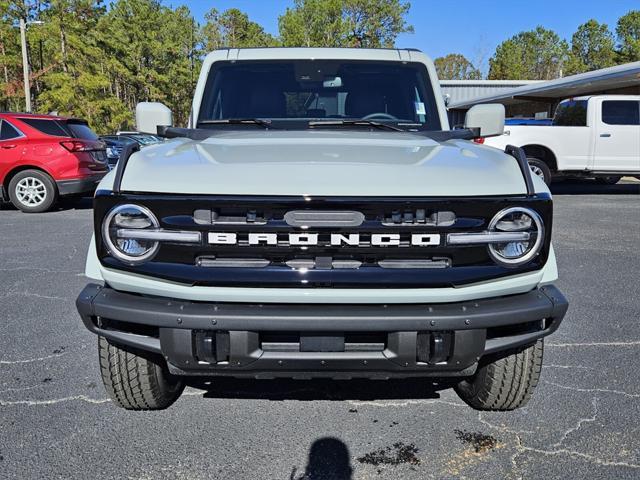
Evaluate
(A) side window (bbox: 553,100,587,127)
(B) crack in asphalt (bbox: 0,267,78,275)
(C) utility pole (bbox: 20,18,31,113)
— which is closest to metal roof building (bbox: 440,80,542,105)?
(C) utility pole (bbox: 20,18,31,113)

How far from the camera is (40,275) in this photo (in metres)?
5.73

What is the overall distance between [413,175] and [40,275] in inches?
184

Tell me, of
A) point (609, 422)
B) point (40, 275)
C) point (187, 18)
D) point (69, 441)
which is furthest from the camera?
point (187, 18)

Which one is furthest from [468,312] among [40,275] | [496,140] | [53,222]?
[496,140]

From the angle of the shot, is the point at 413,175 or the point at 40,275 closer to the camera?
the point at 413,175

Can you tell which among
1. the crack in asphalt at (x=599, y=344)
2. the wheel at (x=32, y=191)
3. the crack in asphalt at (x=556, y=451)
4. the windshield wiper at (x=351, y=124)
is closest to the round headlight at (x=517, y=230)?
the crack in asphalt at (x=556, y=451)

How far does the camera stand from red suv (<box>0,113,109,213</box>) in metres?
9.92

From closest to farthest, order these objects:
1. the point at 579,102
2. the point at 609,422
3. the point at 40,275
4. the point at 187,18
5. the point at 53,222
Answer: the point at 609,422
the point at 40,275
the point at 53,222
the point at 579,102
the point at 187,18

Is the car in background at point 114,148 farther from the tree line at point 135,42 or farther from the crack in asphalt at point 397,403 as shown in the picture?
the crack in asphalt at point 397,403

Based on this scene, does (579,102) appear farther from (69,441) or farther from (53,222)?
(69,441)

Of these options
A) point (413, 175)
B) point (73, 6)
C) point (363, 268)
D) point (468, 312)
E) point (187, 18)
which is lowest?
point (468, 312)

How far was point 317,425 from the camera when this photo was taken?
2879mm

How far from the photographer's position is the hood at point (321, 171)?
2.28 metres

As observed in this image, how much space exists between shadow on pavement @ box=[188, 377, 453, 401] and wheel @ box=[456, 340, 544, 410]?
0.37 meters
